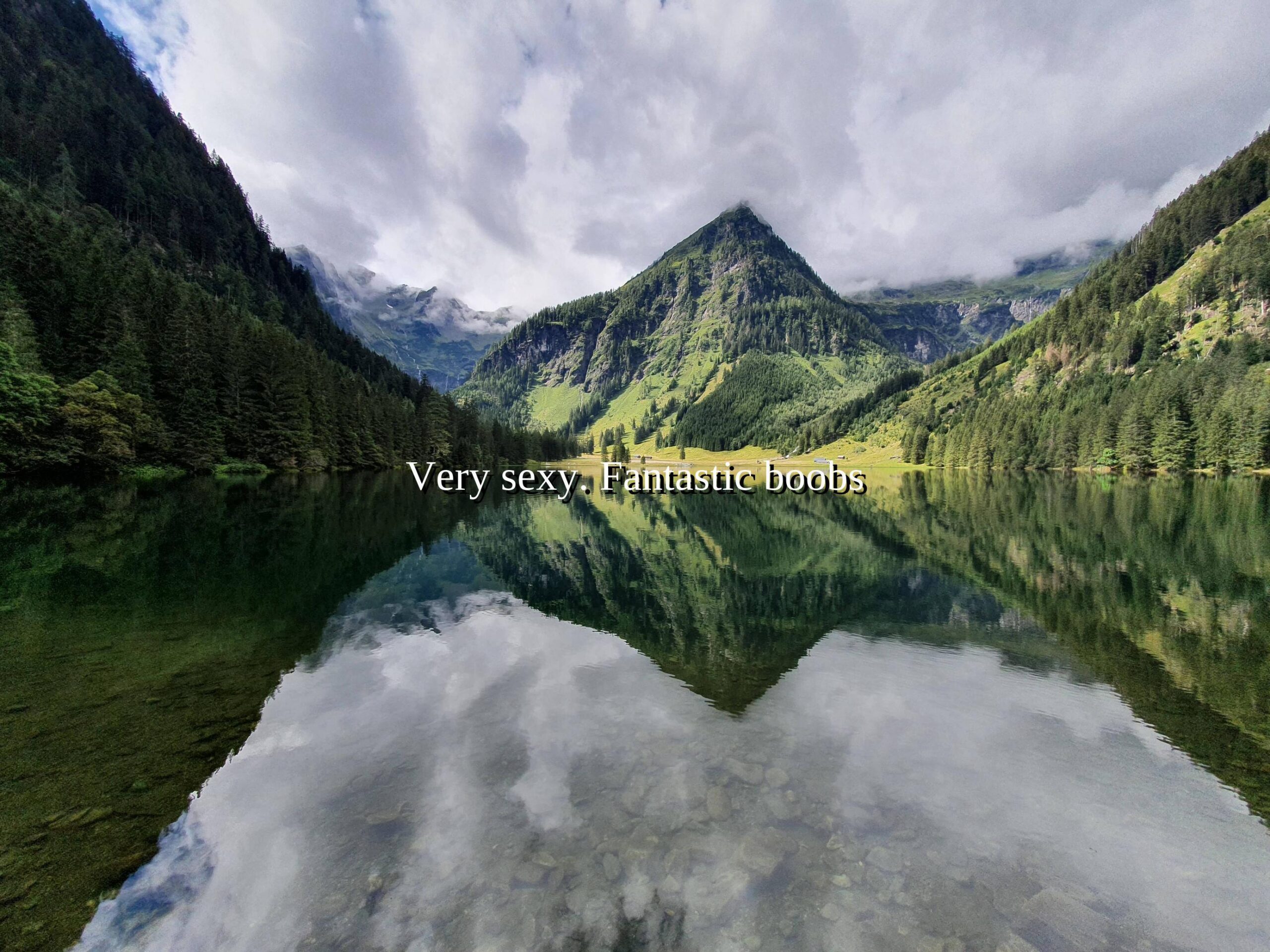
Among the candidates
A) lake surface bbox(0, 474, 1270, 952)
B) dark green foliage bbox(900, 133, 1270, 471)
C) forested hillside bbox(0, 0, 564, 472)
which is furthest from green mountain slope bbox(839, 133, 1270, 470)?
forested hillside bbox(0, 0, 564, 472)

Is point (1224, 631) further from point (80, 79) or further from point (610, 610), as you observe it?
point (80, 79)

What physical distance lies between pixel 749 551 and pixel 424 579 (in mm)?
20532

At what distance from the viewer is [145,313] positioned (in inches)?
2569

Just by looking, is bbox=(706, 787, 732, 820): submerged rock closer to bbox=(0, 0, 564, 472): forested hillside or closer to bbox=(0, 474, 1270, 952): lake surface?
bbox=(0, 474, 1270, 952): lake surface

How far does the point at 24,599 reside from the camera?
627 inches

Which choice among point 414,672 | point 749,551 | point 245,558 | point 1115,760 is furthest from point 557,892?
point 749,551

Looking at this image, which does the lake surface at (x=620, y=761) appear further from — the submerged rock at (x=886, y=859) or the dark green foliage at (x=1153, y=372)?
the dark green foliage at (x=1153, y=372)

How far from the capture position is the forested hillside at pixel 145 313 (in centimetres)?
5281

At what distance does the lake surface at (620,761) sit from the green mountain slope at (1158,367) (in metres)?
119

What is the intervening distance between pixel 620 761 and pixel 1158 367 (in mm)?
185959

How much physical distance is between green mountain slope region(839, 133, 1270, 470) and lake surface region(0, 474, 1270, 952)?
119061 millimetres

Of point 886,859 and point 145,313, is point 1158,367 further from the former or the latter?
point 145,313

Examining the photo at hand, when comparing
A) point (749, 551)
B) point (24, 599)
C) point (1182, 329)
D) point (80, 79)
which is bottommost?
point (749, 551)

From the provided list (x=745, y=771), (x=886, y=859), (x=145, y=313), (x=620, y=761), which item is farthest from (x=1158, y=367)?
(x=145, y=313)
